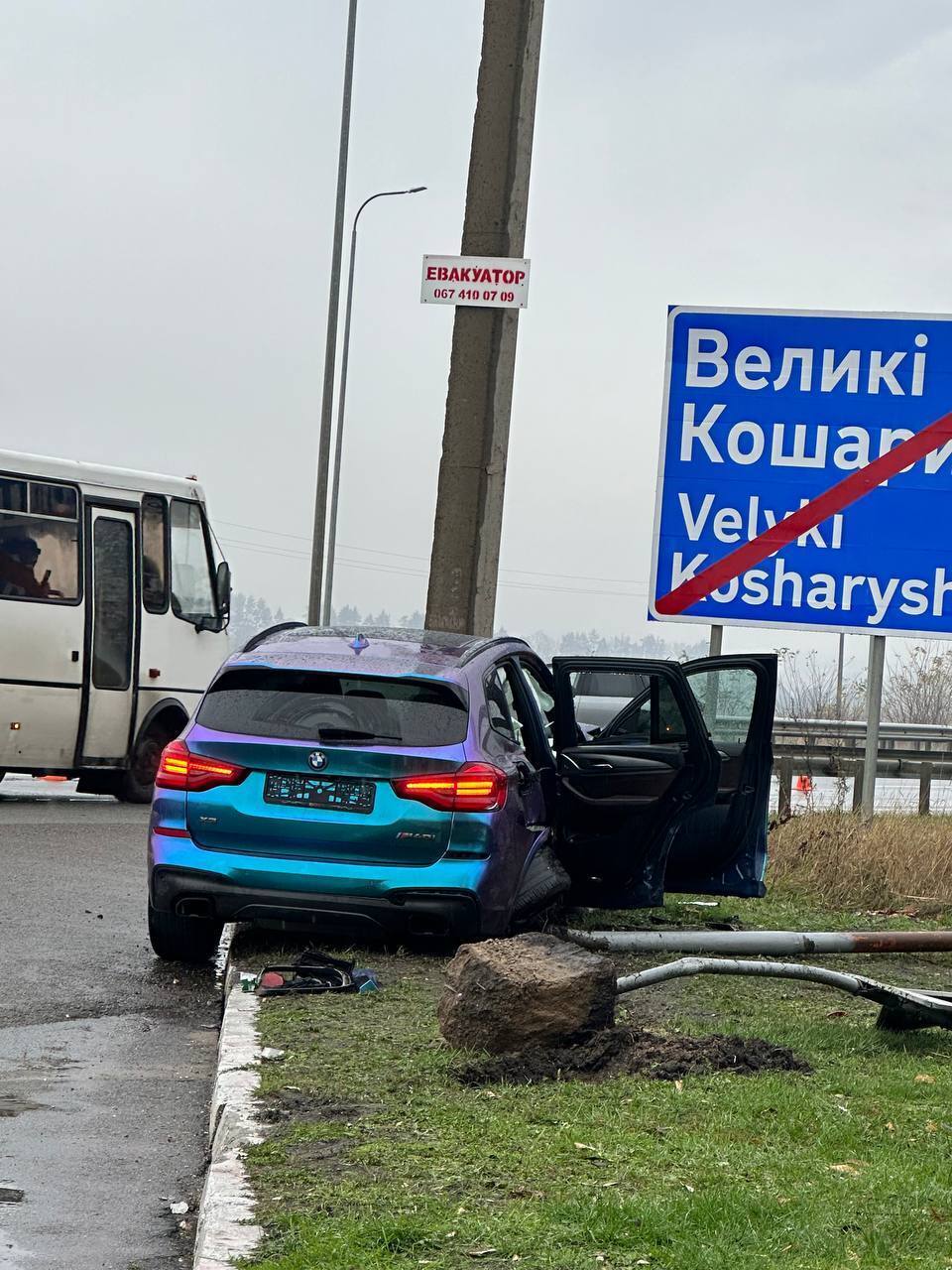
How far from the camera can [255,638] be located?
948 cm

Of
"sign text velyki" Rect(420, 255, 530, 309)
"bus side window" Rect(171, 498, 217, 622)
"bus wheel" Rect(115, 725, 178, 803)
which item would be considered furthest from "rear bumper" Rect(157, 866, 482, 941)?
"bus side window" Rect(171, 498, 217, 622)

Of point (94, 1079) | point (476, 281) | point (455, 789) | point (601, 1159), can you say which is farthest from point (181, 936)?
point (476, 281)

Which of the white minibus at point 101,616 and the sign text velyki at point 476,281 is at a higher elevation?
the sign text velyki at point 476,281

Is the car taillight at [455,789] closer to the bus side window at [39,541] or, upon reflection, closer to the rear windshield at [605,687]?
the bus side window at [39,541]

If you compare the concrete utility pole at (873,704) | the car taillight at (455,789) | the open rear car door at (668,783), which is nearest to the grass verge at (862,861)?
the concrete utility pole at (873,704)

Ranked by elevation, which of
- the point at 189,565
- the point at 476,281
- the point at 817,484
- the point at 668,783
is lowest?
the point at 668,783

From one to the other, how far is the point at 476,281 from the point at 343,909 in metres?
5.21

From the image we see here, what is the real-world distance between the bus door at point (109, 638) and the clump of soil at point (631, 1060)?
1240cm

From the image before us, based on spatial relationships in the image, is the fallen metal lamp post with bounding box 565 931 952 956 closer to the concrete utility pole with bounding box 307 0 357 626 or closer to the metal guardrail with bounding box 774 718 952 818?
the metal guardrail with bounding box 774 718 952 818

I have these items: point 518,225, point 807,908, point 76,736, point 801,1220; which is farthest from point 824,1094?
point 76,736

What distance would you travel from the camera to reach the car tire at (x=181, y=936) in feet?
29.8

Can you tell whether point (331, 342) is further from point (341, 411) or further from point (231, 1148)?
point (231, 1148)

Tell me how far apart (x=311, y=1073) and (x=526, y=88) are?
8.06m

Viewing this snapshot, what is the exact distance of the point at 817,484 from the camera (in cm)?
1383
